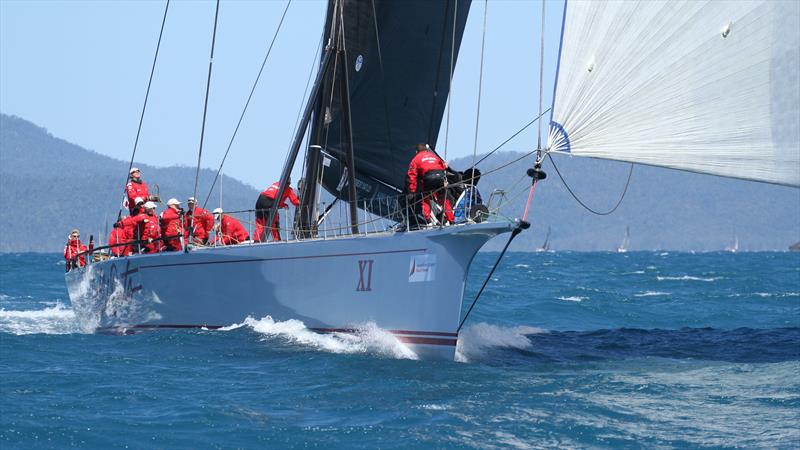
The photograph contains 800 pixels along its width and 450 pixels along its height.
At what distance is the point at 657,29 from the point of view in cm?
987

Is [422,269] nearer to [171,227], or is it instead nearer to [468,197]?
[468,197]

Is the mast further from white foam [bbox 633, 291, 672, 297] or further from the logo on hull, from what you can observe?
white foam [bbox 633, 291, 672, 297]

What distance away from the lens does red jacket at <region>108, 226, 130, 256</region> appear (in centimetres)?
1633

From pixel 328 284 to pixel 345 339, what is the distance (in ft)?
1.88

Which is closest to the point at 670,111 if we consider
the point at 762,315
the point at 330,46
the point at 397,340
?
the point at 397,340

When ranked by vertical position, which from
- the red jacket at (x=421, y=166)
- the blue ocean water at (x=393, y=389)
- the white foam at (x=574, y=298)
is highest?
the red jacket at (x=421, y=166)

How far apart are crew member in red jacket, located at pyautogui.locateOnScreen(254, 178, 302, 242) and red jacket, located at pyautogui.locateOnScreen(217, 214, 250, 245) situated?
1.00 ft

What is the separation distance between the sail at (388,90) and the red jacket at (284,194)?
0.44 metres

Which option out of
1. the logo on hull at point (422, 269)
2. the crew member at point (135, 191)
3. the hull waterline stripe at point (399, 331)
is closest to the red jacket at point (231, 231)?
the crew member at point (135, 191)

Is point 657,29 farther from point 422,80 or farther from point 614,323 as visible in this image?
point 614,323

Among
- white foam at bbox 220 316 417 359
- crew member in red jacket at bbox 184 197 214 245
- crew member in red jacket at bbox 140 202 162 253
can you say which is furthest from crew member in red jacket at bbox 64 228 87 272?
white foam at bbox 220 316 417 359

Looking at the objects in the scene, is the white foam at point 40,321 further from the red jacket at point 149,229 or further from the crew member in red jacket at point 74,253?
the red jacket at point 149,229

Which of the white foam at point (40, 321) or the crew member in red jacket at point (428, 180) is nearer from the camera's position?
the crew member in red jacket at point (428, 180)

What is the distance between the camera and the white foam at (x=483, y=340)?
12852 millimetres
